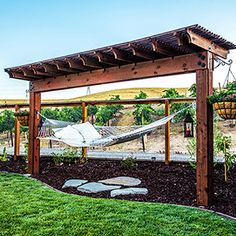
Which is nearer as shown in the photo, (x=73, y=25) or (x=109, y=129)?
(x=109, y=129)

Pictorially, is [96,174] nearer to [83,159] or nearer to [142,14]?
[83,159]

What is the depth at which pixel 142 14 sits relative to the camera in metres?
4.75

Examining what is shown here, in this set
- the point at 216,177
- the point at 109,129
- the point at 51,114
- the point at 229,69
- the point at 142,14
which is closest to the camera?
the point at 229,69

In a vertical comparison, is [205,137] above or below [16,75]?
below

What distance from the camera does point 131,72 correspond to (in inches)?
132

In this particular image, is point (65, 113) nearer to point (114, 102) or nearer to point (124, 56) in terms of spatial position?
point (114, 102)

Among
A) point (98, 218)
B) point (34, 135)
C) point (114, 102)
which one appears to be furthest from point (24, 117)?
point (98, 218)

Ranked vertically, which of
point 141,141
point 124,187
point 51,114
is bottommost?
point 124,187

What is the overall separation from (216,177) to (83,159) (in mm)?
2372

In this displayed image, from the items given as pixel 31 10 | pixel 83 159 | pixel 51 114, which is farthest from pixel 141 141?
pixel 31 10

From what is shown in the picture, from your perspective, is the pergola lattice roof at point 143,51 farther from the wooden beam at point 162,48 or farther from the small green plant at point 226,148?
the small green plant at point 226,148

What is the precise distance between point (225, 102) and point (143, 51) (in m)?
0.97

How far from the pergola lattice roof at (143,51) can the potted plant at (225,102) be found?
430 millimetres

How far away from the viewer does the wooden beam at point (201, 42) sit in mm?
2529
